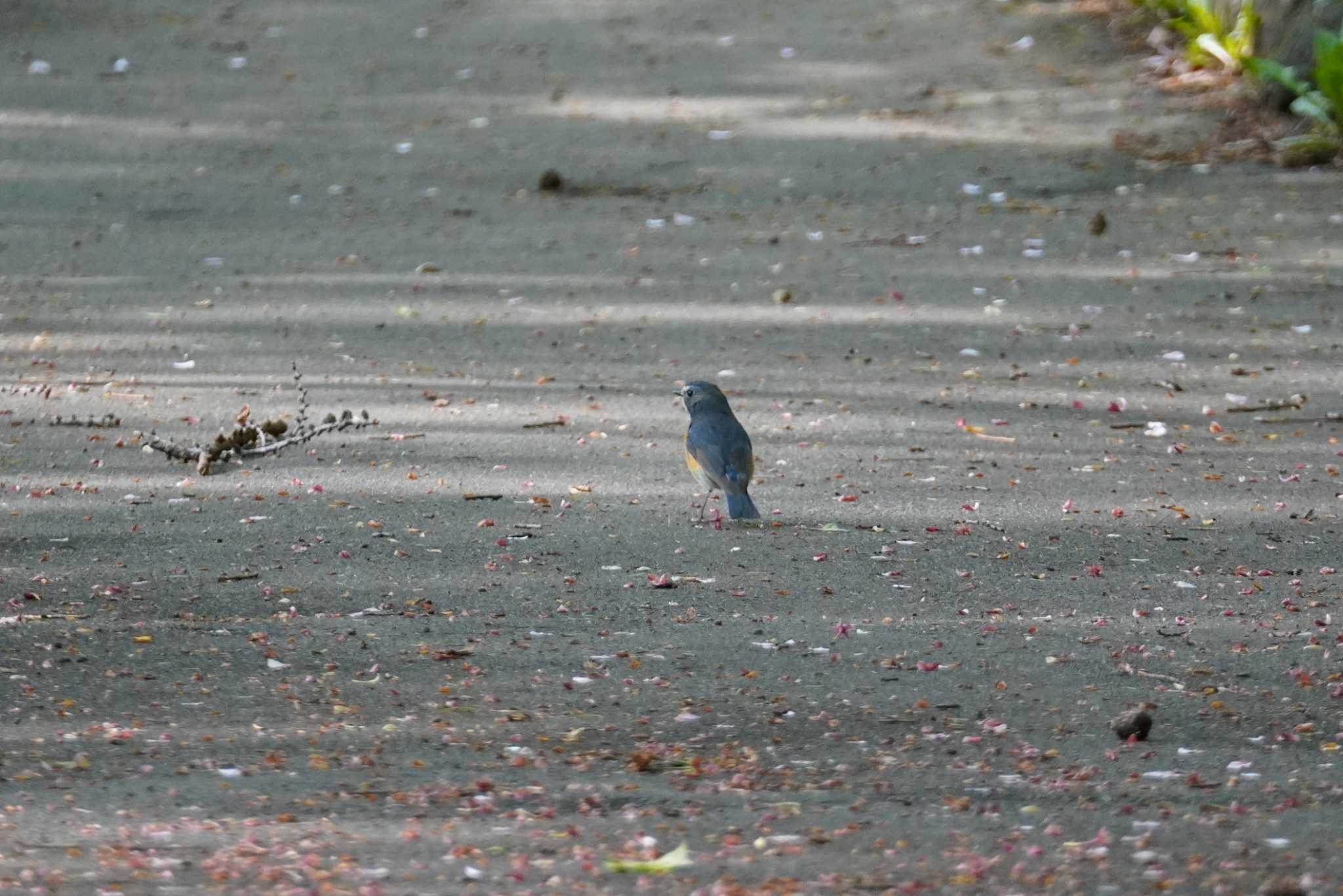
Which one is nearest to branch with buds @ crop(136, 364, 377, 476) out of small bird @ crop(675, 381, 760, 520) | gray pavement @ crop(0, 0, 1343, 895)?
gray pavement @ crop(0, 0, 1343, 895)

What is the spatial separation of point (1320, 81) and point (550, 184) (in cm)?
582

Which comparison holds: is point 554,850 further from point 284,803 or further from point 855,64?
point 855,64

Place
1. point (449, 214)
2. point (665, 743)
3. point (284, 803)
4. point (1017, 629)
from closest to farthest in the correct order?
1. point (284, 803)
2. point (665, 743)
3. point (1017, 629)
4. point (449, 214)

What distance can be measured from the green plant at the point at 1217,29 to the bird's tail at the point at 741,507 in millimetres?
9453

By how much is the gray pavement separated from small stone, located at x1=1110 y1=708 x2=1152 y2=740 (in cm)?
4

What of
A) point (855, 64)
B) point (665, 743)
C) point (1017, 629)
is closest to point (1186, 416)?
point (1017, 629)

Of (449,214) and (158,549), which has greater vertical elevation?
(449,214)

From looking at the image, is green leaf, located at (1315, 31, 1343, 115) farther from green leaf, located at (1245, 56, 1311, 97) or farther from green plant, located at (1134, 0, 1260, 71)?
green plant, located at (1134, 0, 1260, 71)

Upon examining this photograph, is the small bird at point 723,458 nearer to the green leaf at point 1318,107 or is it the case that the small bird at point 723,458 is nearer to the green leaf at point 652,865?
the green leaf at point 652,865

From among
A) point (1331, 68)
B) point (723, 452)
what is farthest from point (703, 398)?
point (1331, 68)

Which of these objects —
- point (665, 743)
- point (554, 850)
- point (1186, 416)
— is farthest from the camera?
point (1186, 416)

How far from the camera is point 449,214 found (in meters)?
12.8

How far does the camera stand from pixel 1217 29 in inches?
611

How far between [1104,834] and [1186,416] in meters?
5.10
